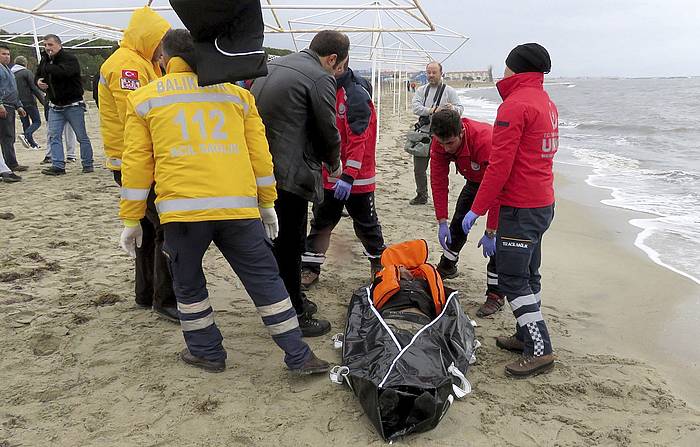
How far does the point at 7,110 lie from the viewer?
308 inches

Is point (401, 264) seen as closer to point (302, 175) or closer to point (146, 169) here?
point (302, 175)

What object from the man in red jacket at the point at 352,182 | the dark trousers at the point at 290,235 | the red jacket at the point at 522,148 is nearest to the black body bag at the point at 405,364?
the dark trousers at the point at 290,235

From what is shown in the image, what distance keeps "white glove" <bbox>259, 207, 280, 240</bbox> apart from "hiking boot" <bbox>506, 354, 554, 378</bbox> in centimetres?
154

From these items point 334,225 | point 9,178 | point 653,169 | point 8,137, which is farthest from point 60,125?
point 653,169

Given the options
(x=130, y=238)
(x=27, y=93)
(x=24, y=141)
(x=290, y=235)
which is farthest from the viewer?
(x=24, y=141)

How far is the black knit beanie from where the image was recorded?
2.92 metres

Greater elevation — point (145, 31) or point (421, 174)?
point (145, 31)

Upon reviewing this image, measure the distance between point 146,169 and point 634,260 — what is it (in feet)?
16.0

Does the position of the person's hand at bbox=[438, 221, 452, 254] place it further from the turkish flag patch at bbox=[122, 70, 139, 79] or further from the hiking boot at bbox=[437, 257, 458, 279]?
the turkish flag patch at bbox=[122, 70, 139, 79]

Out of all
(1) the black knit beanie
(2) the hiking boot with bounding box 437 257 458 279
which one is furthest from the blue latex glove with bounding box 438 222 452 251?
(1) the black knit beanie

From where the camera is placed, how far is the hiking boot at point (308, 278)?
4.16 m

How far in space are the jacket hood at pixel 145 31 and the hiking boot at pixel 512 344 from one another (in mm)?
2892

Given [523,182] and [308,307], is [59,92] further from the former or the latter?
[523,182]

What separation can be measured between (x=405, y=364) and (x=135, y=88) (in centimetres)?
232
